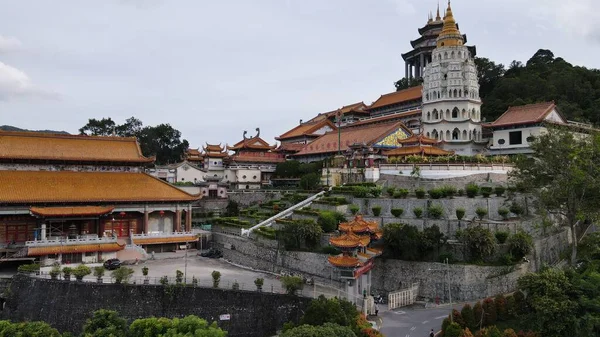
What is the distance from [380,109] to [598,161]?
4180cm

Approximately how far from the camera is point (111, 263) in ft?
108

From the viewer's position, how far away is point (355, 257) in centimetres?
2658

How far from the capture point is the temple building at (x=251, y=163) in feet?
196

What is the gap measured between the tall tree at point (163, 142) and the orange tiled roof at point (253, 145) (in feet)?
71.5

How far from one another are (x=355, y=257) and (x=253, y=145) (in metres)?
37.7

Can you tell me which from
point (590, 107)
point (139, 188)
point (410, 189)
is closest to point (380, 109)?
point (590, 107)

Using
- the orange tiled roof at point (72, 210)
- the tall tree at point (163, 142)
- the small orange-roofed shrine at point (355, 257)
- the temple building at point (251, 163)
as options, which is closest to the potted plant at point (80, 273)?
the orange tiled roof at point (72, 210)

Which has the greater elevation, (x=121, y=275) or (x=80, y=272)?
(x=80, y=272)

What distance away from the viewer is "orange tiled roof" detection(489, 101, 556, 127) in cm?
4739

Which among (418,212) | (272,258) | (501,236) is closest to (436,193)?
(418,212)

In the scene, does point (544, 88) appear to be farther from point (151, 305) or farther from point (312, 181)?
point (151, 305)

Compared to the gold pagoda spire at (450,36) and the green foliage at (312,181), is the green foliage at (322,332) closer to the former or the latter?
the green foliage at (312,181)

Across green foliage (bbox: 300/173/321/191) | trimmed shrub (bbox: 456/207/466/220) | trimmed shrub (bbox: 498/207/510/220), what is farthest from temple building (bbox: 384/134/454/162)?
trimmed shrub (bbox: 456/207/466/220)

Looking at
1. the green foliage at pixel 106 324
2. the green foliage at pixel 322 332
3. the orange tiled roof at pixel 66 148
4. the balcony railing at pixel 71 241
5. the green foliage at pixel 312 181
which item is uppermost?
the orange tiled roof at pixel 66 148
